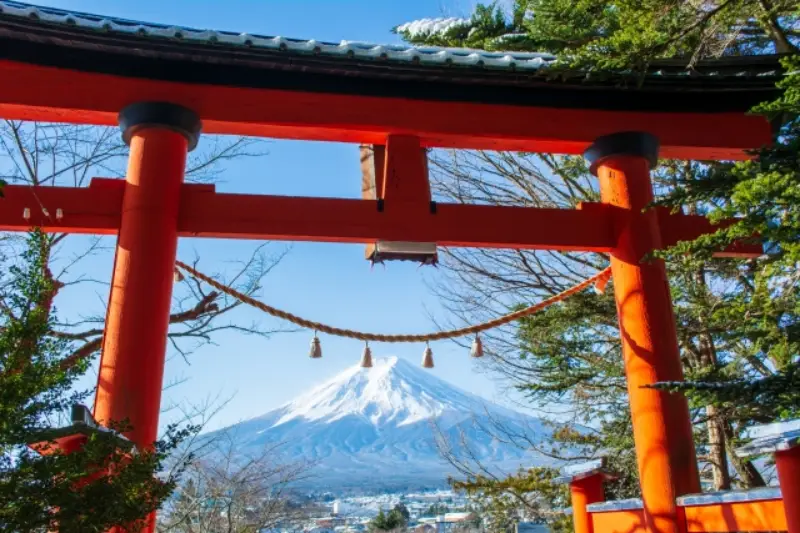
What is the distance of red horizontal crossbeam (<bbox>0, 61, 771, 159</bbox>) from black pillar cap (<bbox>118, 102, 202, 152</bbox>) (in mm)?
65

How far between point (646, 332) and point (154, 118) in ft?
10.2

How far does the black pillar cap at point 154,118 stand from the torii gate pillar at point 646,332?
8.41 feet

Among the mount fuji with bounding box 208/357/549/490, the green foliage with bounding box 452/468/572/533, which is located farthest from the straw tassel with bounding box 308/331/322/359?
the mount fuji with bounding box 208/357/549/490

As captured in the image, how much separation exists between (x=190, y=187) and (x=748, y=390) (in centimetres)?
297

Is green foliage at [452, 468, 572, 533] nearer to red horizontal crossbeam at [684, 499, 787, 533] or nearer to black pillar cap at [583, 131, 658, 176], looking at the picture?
red horizontal crossbeam at [684, 499, 787, 533]

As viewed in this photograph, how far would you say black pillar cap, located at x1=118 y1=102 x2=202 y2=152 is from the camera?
3.70 m

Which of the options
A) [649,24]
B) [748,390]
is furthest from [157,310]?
[649,24]

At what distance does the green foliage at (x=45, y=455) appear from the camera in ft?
6.59

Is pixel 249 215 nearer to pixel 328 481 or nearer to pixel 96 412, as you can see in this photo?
pixel 96 412

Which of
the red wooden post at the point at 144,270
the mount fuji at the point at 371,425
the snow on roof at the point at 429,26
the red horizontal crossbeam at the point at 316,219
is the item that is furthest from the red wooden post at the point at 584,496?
the mount fuji at the point at 371,425

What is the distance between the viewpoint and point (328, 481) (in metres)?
48.6

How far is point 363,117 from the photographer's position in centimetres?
404

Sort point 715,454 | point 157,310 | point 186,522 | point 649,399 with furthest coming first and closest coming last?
1. point 186,522
2. point 715,454
3. point 649,399
4. point 157,310

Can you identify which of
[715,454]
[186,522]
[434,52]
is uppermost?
[434,52]
